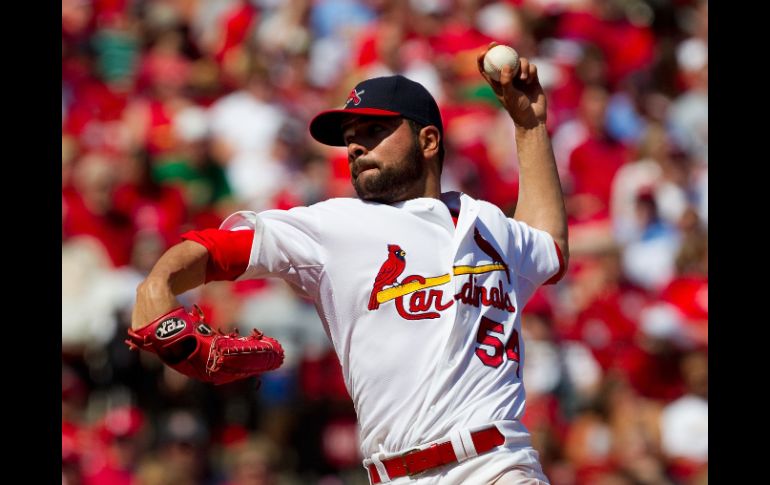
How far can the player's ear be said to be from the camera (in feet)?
14.9

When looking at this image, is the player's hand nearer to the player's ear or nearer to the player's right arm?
the player's ear

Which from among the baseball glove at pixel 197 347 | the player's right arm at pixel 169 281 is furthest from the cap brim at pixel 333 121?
the baseball glove at pixel 197 347

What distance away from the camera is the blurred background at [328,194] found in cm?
779

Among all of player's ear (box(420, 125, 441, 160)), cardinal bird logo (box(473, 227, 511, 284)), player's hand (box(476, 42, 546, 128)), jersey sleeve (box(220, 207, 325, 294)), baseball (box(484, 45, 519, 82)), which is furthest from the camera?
player's hand (box(476, 42, 546, 128))

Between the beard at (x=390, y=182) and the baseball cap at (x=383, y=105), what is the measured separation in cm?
15

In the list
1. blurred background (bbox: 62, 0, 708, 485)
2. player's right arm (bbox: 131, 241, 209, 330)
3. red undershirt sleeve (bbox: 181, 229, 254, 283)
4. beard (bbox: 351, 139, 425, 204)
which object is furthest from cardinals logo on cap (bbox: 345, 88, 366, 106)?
blurred background (bbox: 62, 0, 708, 485)

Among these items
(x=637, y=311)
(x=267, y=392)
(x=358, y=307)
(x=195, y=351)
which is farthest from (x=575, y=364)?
(x=195, y=351)

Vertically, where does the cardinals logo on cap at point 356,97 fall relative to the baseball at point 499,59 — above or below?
below

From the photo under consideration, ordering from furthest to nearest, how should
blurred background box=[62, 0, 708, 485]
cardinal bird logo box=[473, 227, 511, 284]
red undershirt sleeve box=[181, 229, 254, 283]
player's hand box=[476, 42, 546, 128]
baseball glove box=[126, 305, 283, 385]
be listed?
1. blurred background box=[62, 0, 708, 485]
2. player's hand box=[476, 42, 546, 128]
3. cardinal bird logo box=[473, 227, 511, 284]
4. red undershirt sleeve box=[181, 229, 254, 283]
5. baseball glove box=[126, 305, 283, 385]

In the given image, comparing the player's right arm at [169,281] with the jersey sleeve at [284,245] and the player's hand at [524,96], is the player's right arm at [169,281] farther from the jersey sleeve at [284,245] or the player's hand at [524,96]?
the player's hand at [524,96]

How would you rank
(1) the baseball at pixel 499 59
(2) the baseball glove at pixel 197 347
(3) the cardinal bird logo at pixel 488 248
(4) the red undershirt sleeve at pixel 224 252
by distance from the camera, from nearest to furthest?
(2) the baseball glove at pixel 197 347 → (4) the red undershirt sleeve at pixel 224 252 → (3) the cardinal bird logo at pixel 488 248 → (1) the baseball at pixel 499 59

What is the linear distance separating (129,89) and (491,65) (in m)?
6.04

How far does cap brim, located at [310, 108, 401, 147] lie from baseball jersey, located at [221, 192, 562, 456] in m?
0.34

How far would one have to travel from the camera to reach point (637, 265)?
888 centimetres
